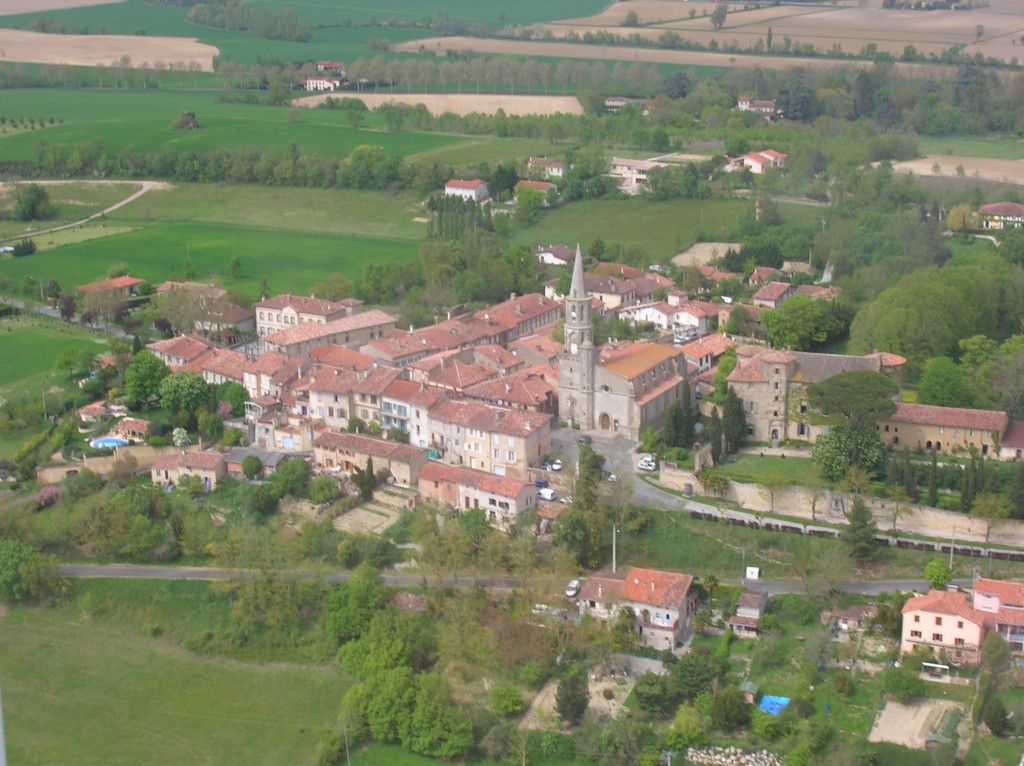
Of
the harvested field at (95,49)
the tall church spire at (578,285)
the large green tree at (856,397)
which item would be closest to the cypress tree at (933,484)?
the large green tree at (856,397)

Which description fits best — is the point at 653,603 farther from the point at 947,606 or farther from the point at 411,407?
the point at 411,407

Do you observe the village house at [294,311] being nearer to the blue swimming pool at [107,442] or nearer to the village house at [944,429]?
the blue swimming pool at [107,442]

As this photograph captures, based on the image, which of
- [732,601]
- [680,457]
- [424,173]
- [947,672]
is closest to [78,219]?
[424,173]

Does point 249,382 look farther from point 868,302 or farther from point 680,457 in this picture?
point 868,302

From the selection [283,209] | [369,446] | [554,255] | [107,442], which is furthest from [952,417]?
[283,209]

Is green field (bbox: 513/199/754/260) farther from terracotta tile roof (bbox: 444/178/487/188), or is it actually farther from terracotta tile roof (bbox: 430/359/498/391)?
terracotta tile roof (bbox: 430/359/498/391)

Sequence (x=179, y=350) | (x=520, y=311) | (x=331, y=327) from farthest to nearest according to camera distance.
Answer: (x=520, y=311), (x=331, y=327), (x=179, y=350)

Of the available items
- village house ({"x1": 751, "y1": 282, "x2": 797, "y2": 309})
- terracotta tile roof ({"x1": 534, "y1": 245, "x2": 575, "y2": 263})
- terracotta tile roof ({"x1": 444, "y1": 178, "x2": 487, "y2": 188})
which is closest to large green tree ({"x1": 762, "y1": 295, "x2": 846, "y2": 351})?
village house ({"x1": 751, "y1": 282, "x2": 797, "y2": 309})
